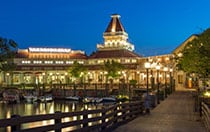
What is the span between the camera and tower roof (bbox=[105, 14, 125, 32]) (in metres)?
166

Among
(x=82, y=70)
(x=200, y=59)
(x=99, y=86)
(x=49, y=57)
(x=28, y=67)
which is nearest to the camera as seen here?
(x=200, y=59)

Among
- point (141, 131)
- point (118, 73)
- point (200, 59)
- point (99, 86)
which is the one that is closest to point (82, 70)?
point (118, 73)

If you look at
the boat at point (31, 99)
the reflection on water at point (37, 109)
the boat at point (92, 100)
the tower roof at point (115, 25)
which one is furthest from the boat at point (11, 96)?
the tower roof at point (115, 25)

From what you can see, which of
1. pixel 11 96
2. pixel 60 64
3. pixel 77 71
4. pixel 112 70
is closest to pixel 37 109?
pixel 11 96

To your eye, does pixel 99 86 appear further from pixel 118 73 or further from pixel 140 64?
pixel 140 64

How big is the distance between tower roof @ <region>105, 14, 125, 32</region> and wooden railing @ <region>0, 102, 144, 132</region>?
143659 millimetres

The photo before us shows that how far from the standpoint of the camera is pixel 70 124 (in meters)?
11.9

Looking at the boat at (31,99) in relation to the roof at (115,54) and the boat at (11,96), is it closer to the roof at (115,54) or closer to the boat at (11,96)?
the boat at (11,96)

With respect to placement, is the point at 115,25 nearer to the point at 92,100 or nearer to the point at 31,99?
the point at 31,99

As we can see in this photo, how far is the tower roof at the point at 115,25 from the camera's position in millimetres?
165750

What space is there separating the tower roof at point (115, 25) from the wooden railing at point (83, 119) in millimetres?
143659

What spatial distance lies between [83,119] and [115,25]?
15495cm

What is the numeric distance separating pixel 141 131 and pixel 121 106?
3781mm

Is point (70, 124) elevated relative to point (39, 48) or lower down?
lower down
